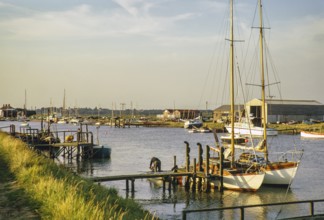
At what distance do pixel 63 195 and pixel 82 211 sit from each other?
2712 mm

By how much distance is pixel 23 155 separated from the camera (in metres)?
23.1

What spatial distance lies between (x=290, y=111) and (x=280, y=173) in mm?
98010

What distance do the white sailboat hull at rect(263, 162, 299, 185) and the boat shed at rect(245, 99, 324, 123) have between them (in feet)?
285

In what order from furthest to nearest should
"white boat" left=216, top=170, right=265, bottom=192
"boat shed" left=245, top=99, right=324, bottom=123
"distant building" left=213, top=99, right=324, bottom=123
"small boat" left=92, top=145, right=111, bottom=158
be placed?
1. "boat shed" left=245, top=99, right=324, bottom=123
2. "distant building" left=213, top=99, right=324, bottom=123
3. "small boat" left=92, top=145, right=111, bottom=158
4. "white boat" left=216, top=170, right=265, bottom=192

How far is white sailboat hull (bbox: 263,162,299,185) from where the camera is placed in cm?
3263

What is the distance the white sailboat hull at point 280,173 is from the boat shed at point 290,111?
86.9m

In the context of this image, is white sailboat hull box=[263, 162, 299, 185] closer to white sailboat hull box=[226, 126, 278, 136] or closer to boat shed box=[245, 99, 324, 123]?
white sailboat hull box=[226, 126, 278, 136]

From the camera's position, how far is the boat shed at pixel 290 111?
120m

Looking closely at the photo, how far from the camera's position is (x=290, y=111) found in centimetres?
12619

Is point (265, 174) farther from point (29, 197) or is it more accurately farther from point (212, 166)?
point (29, 197)

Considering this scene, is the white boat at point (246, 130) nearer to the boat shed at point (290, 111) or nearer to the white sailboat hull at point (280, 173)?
the boat shed at point (290, 111)

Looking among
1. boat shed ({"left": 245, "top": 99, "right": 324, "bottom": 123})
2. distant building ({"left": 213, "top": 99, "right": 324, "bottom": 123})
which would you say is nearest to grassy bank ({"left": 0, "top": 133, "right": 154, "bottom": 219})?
distant building ({"left": 213, "top": 99, "right": 324, "bottom": 123})

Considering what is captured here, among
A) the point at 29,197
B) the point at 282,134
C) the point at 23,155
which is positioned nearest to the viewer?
the point at 29,197

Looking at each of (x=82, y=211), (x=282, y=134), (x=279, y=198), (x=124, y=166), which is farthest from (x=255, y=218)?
(x=282, y=134)
